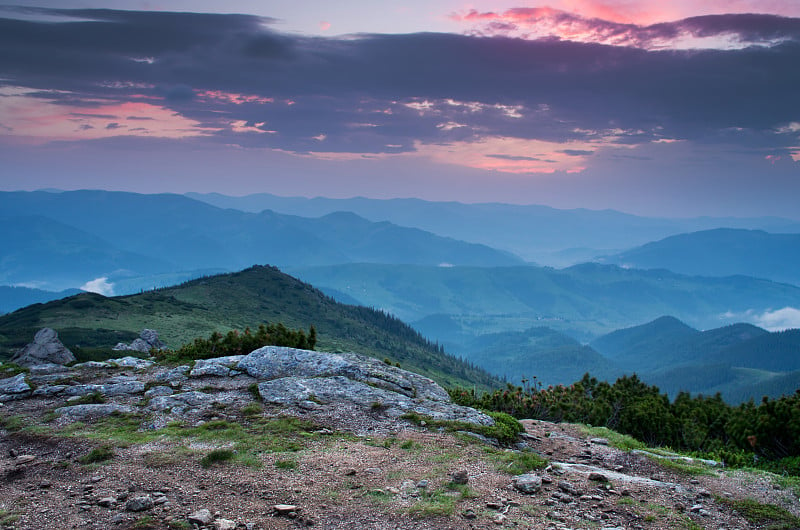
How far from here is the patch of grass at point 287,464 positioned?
14195 millimetres

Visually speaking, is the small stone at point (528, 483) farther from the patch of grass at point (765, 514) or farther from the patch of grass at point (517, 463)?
the patch of grass at point (765, 514)

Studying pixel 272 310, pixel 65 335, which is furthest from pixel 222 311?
pixel 65 335

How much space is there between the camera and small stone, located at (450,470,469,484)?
44.7ft

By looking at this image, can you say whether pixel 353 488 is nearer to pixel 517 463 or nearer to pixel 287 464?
pixel 287 464

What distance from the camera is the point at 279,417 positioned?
1881cm

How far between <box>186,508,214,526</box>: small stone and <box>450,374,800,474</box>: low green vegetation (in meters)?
16.5

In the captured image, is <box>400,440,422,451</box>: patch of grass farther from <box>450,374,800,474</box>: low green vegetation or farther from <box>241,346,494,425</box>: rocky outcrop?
<box>450,374,800,474</box>: low green vegetation

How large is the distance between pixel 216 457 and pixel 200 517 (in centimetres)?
350

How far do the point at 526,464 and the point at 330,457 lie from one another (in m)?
6.38

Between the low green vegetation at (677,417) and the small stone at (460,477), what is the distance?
32.0 feet

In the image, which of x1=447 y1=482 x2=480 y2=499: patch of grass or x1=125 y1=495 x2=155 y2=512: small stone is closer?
x1=125 y1=495 x2=155 y2=512: small stone

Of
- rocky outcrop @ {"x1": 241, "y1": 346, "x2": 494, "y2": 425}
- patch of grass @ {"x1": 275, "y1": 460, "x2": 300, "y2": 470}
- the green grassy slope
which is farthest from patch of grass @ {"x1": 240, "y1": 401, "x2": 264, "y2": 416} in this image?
the green grassy slope

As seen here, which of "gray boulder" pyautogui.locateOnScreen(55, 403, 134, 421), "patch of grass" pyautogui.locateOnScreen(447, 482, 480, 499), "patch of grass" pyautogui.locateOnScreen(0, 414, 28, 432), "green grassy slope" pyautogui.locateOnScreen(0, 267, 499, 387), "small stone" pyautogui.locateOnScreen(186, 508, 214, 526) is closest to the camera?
"small stone" pyautogui.locateOnScreen(186, 508, 214, 526)

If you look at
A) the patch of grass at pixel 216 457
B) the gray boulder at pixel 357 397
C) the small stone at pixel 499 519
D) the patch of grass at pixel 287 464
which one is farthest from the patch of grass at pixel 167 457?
the small stone at pixel 499 519
